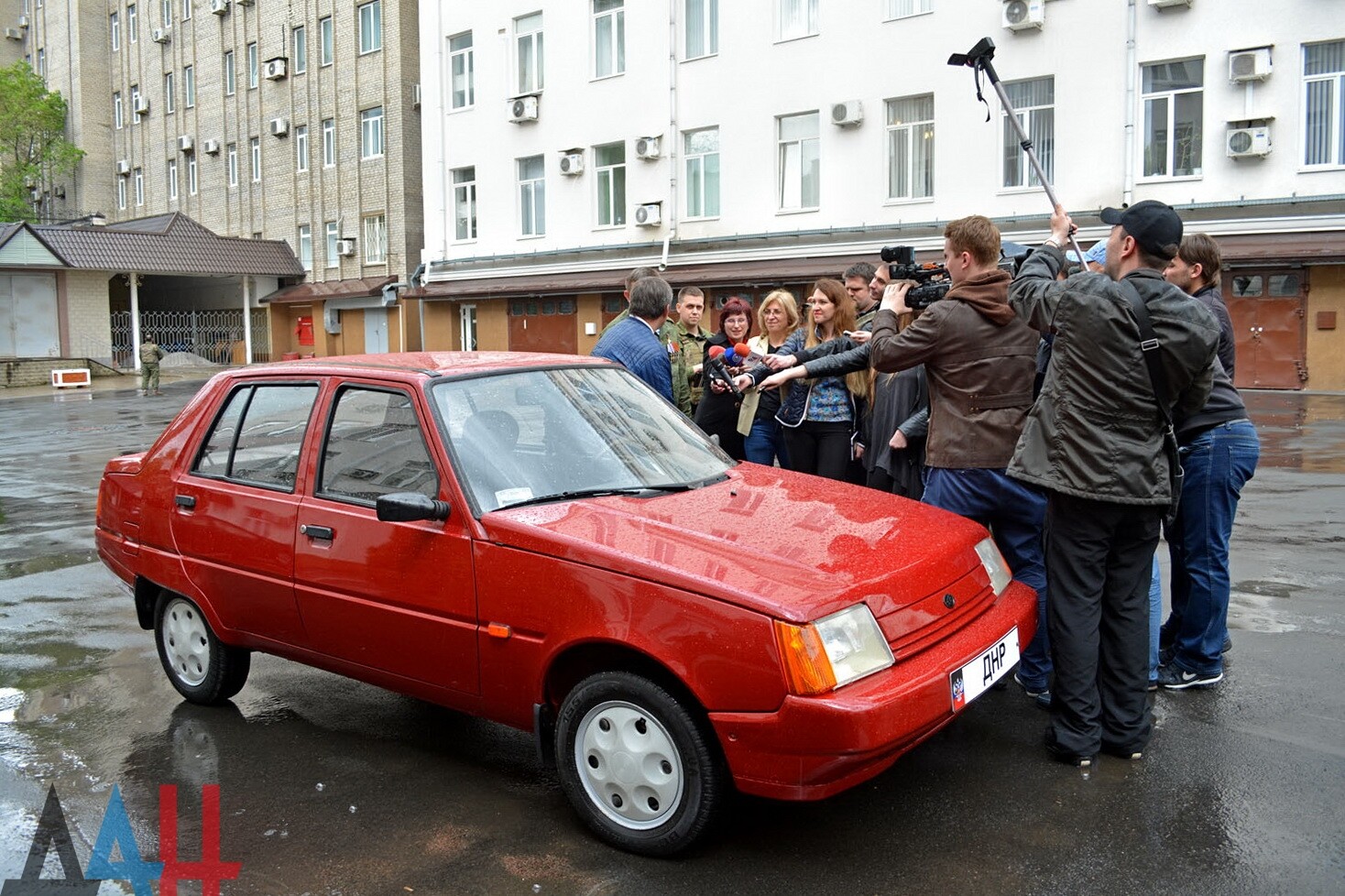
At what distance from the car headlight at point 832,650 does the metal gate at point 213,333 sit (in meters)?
40.4

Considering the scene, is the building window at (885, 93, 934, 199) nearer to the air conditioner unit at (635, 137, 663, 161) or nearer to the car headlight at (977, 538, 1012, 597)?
the air conditioner unit at (635, 137, 663, 161)

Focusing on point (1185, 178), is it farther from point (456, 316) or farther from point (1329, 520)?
point (456, 316)

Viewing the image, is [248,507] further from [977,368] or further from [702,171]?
[702,171]

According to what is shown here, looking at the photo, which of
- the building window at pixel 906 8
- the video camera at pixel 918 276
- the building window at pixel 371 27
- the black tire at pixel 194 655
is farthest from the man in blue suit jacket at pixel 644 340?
the building window at pixel 371 27

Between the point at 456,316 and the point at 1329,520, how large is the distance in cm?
2691

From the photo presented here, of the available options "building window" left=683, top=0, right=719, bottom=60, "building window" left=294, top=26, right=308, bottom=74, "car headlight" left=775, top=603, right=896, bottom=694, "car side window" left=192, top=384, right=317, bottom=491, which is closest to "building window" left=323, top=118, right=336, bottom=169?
"building window" left=294, top=26, right=308, bottom=74

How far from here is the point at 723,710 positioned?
3266 mm

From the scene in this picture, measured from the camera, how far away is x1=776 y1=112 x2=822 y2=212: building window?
930 inches

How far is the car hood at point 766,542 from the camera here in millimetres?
3316

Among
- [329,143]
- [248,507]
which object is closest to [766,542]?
[248,507]

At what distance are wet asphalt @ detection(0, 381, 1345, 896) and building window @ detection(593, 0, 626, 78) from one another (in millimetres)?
23311

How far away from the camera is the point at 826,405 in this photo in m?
6.37

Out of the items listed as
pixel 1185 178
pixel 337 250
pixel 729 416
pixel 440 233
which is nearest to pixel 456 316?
pixel 440 233

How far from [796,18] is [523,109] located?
27.5ft
